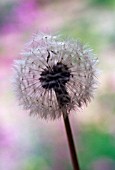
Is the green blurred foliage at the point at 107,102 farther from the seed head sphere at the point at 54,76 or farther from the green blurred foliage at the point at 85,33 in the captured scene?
the seed head sphere at the point at 54,76

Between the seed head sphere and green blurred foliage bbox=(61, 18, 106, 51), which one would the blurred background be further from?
the seed head sphere

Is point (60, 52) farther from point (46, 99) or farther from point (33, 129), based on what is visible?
point (33, 129)

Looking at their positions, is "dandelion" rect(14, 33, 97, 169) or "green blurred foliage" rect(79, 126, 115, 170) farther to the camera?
"green blurred foliage" rect(79, 126, 115, 170)

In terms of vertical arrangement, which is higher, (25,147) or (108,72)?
(108,72)

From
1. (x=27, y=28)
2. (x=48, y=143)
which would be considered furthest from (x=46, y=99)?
(x=27, y=28)

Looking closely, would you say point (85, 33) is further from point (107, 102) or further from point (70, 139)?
point (70, 139)

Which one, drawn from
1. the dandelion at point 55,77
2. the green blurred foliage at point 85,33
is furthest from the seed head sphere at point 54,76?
the green blurred foliage at point 85,33

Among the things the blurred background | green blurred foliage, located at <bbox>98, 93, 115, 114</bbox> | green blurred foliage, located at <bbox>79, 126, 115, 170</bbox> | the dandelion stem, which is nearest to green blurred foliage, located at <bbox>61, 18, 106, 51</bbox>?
the blurred background

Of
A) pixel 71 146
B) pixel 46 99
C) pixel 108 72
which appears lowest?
pixel 71 146
